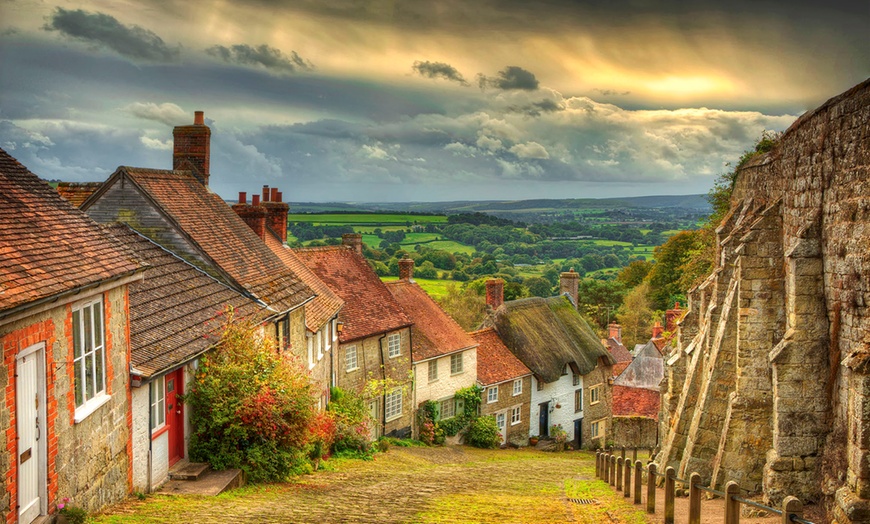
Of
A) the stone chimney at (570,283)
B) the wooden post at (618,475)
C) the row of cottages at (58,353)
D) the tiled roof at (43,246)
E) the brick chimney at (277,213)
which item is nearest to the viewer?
the row of cottages at (58,353)

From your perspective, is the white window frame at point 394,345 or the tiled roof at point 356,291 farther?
the white window frame at point 394,345

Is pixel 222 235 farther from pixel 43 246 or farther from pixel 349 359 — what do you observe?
pixel 43 246

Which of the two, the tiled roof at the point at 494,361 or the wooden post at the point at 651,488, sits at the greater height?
the wooden post at the point at 651,488

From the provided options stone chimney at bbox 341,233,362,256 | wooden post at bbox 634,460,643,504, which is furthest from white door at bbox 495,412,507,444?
wooden post at bbox 634,460,643,504

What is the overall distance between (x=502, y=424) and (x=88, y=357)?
29.2m

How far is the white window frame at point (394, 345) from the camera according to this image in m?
32.2

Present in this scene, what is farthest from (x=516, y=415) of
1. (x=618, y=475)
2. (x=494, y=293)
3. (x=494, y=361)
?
(x=618, y=475)

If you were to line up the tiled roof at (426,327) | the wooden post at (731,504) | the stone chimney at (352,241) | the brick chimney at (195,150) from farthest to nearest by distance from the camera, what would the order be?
the stone chimney at (352,241) < the tiled roof at (426,327) < the brick chimney at (195,150) < the wooden post at (731,504)

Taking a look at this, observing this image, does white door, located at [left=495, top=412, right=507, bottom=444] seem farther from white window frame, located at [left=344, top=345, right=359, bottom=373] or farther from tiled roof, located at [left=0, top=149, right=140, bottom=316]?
tiled roof, located at [left=0, top=149, right=140, bottom=316]

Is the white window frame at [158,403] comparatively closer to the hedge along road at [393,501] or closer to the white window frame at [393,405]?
the hedge along road at [393,501]

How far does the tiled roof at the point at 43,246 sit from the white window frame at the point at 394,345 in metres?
19.6

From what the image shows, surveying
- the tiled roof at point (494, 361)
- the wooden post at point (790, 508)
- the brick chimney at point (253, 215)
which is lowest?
the tiled roof at point (494, 361)

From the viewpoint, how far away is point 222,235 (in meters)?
21.8

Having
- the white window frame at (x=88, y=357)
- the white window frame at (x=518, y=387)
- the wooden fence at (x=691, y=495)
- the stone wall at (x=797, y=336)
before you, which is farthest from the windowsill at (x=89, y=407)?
the white window frame at (x=518, y=387)
